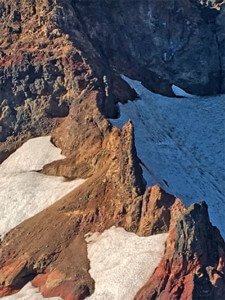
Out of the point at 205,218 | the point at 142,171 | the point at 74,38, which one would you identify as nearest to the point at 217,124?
the point at 74,38

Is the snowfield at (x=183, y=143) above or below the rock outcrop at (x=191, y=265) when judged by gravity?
below

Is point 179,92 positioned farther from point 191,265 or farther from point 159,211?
point 191,265

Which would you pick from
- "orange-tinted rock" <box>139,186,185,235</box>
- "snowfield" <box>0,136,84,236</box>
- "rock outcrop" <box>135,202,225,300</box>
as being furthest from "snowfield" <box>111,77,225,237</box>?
"rock outcrop" <box>135,202,225,300</box>

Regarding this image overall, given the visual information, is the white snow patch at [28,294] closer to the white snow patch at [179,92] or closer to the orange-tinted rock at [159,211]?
the orange-tinted rock at [159,211]

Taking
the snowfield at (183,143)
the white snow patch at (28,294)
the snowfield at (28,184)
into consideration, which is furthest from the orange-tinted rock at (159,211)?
the snowfield at (28,184)

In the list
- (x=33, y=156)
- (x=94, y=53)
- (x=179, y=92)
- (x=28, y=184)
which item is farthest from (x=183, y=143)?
(x=28, y=184)
